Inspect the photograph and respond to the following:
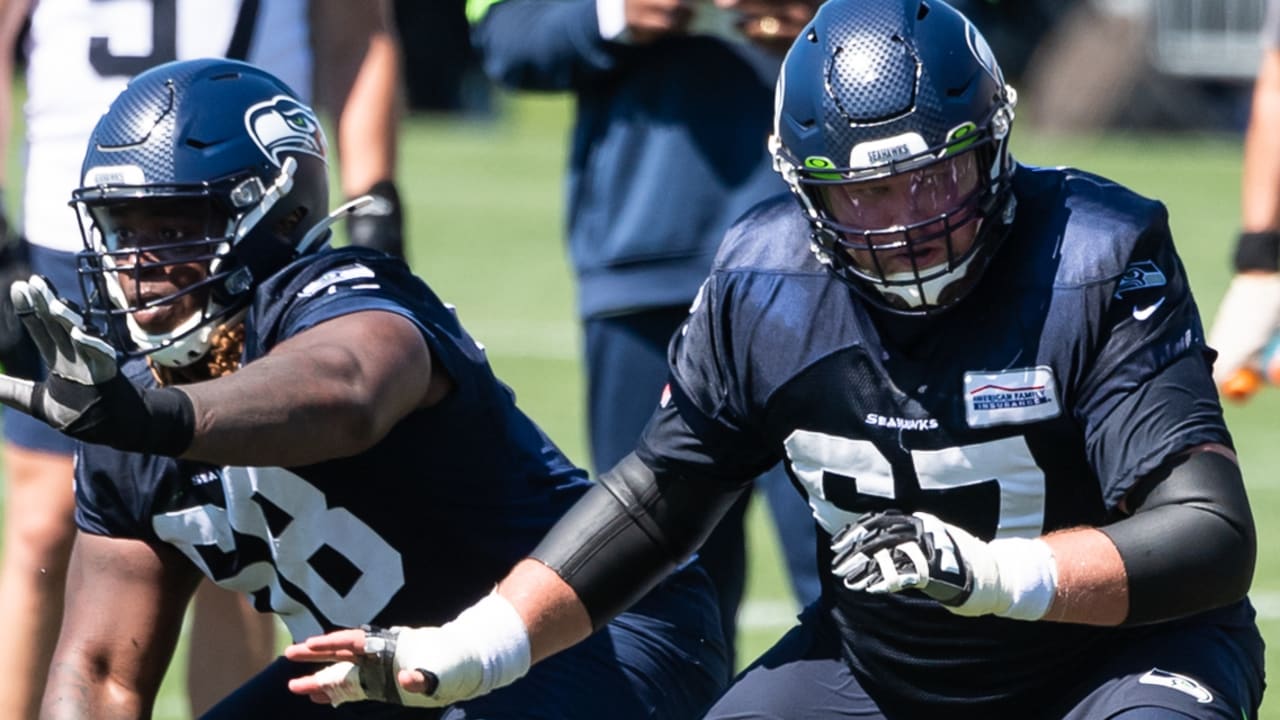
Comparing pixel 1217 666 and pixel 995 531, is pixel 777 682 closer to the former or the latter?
pixel 995 531

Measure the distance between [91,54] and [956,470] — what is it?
2.18 meters

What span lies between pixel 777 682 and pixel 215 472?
0.99m

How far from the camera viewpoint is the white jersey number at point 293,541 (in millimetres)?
3518

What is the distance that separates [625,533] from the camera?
3.45 meters

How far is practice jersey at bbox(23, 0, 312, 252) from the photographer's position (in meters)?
4.45

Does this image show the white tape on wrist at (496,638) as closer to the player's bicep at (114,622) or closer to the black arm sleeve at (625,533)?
the black arm sleeve at (625,533)

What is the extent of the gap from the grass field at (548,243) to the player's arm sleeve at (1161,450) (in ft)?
7.09

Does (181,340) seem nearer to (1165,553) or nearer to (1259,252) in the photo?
(1165,553)

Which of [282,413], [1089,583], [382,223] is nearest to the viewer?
[1089,583]

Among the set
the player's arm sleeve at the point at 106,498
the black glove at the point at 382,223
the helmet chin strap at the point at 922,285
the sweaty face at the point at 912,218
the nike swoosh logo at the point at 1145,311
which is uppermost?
the sweaty face at the point at 912,218

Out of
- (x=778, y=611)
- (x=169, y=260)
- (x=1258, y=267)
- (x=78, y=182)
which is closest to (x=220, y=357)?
(x=169, y=260)

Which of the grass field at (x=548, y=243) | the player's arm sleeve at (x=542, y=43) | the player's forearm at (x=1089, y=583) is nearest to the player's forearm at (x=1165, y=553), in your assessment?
the player's forearm at (x=1089, y=583)

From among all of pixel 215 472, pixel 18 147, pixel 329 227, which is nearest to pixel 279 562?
pixel 215 472

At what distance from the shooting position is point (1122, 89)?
17625 millimetres
